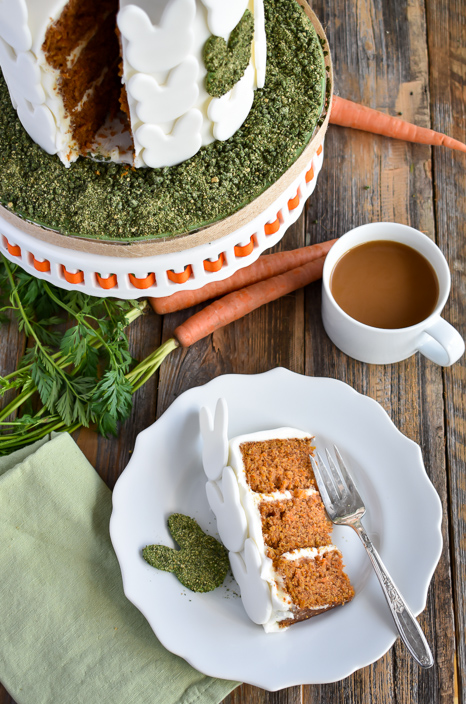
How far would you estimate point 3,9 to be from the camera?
3.23ft

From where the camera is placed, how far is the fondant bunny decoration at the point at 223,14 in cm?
101

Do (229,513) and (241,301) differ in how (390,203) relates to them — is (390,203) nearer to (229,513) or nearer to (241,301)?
(241,301)

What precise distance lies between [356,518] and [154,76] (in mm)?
935

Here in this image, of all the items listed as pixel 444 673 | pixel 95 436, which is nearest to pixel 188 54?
pixel 95 436

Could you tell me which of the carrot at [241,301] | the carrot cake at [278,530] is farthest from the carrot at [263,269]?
the carrot cake at [278,530]

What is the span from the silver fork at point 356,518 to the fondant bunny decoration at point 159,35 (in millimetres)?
842

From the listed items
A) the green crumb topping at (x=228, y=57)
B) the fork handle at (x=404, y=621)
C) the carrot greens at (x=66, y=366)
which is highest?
the green crumb topping at (x=228, y=57)

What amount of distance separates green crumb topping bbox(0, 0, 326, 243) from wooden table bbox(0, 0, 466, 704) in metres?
0.52

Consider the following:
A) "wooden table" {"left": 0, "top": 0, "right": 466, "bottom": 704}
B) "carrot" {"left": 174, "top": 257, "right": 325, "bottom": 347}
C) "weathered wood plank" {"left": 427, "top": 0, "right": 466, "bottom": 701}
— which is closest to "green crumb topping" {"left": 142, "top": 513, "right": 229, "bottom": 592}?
"wooden table" {"left": 0, "top": 0, "right": 466, "bottom": 704}

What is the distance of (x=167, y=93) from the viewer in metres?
1.09

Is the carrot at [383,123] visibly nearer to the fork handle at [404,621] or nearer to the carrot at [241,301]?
the carrot at [241,301]

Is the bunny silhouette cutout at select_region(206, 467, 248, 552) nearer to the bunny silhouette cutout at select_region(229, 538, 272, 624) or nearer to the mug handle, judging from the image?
the bunny silhouette cutout at select_region(229, 538, 272, 624)

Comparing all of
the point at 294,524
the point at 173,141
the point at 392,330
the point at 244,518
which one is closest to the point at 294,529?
the point at 294,524

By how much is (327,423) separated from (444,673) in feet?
1.91
